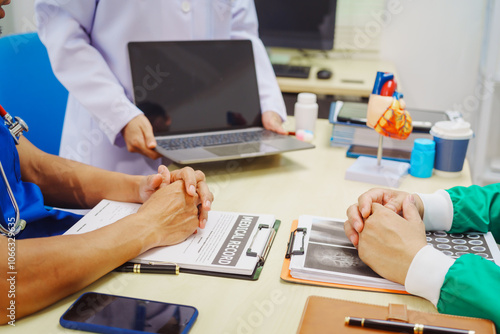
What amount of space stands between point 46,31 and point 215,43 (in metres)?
0.49

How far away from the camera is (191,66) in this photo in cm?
138

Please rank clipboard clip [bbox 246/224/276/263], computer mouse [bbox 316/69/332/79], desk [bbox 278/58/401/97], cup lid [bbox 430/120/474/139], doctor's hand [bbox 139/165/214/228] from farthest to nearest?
computer mouse [bbox 316/69/332/79], desk [bbox 278/58/401/97], cup lid [bbox 430/120/474/139], doctor's hand [bbox 139/165/214/228], clipboard clip [bbox 246/224/276/263]

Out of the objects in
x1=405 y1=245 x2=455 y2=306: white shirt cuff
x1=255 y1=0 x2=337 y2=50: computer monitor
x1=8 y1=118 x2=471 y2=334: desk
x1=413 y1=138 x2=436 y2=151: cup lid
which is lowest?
x1=8 y1=118 x2=471 y2=334: desk

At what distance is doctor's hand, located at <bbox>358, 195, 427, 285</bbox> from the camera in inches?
29.8

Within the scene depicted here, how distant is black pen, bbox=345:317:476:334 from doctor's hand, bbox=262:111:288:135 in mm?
850

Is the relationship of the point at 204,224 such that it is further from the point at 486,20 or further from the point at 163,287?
the point at 486,20

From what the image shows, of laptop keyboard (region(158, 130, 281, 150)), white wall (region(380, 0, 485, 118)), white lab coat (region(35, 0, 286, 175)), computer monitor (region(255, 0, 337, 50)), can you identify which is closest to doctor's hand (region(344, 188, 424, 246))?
laptop keyboard (region(158, 130, 281, 150))

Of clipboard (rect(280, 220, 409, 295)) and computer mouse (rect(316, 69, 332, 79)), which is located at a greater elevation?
computer mouse (rect(316, 69, 332, 79))

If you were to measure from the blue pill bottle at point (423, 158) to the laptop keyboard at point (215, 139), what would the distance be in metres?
0.41

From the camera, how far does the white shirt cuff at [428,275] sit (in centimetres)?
71

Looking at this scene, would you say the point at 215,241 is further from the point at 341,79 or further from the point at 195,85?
the point at 341,79

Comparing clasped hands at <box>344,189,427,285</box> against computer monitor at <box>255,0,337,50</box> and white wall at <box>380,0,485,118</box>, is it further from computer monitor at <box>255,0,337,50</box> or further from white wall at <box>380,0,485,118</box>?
white wall at <box>380,0,485,118</box>

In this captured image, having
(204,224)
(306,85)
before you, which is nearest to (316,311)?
(204,224)

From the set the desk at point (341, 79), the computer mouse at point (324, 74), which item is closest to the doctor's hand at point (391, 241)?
the desk at point (341, 79)
